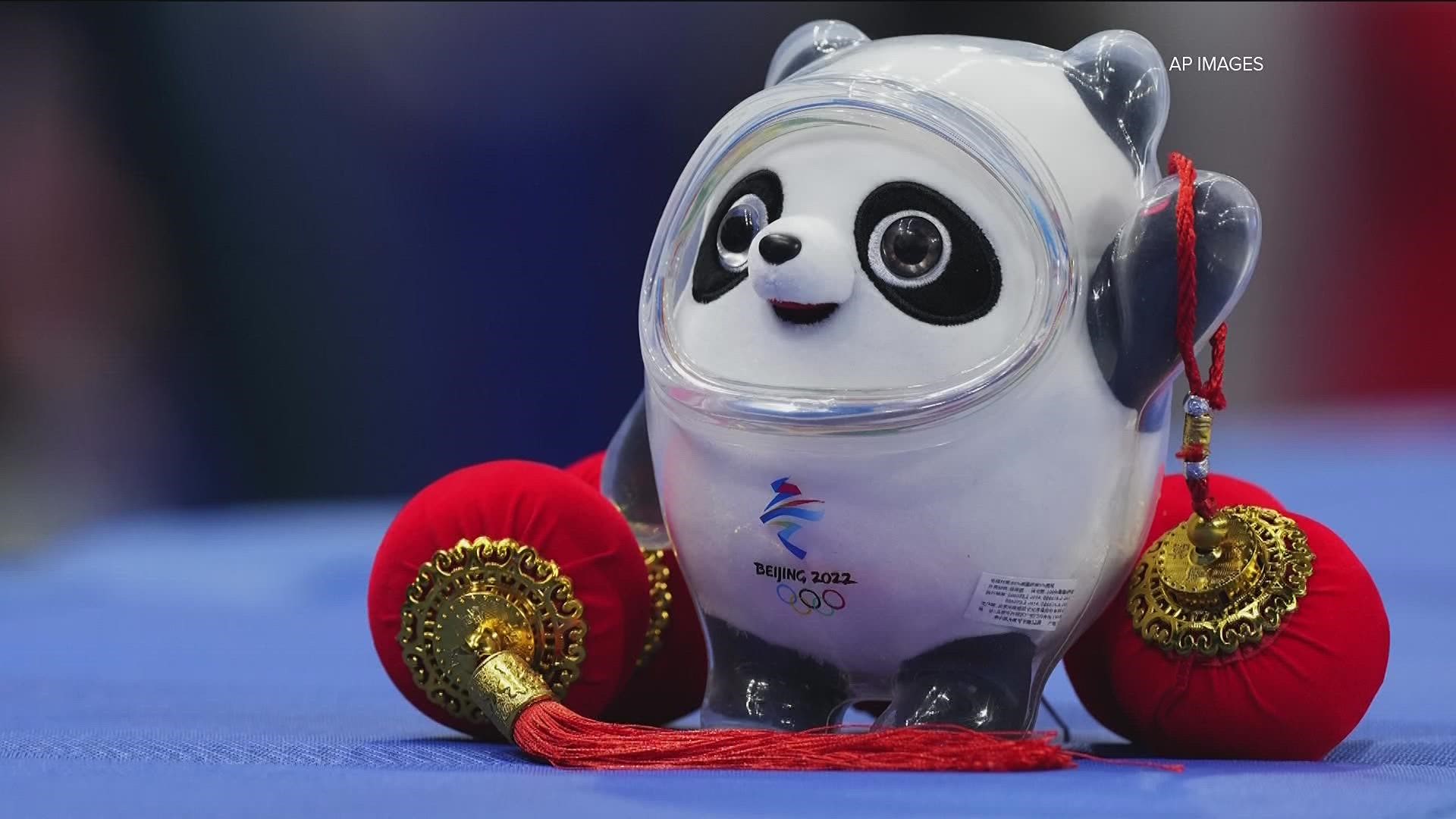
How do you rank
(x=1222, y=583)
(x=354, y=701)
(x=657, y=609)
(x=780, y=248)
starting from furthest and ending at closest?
(x=354, y=701), (x=657, y=609), (x=1222, y=583), (x=780, y=248)

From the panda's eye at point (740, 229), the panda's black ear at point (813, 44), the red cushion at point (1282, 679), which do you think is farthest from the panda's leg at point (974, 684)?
the panda's black ear at point (813, 44)

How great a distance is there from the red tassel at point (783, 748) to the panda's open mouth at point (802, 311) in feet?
0.96

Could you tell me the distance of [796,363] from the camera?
1206 millimetres

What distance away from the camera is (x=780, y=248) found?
118 centimetres

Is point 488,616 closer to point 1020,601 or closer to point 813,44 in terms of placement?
point 1020,601

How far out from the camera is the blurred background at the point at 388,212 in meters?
3.19

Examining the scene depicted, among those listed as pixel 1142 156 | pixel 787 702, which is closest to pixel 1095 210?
pixel 1142 156

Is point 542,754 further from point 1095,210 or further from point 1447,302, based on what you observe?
point 1447,302

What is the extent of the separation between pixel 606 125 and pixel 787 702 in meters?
2.04

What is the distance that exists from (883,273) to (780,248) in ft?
0.26

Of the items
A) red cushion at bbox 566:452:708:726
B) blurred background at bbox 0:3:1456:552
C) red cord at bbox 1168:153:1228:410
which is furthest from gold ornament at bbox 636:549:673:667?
blurred background at bbox 0:3:1456:552

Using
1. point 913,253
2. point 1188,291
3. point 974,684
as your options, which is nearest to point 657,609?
point 974,684

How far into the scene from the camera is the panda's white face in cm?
118

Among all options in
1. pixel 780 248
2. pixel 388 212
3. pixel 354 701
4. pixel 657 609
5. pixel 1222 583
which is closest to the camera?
pixel 780 248
